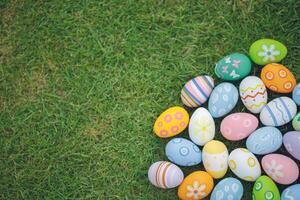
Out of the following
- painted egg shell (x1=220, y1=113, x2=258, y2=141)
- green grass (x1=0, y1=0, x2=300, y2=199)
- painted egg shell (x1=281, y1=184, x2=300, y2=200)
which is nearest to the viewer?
painted egg shell (x1=281, y1=184, x2=300, y2=200)

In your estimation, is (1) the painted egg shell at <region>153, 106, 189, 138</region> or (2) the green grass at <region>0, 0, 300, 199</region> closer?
(1) the painted egg shell at <region>153, 106, 189, 138</region>

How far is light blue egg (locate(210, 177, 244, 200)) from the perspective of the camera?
178 centimetres

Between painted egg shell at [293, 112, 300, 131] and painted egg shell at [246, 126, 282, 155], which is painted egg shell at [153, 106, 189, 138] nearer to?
painted egg shell at [246, 126, 282, 155]

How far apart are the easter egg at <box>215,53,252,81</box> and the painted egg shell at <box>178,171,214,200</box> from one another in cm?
42

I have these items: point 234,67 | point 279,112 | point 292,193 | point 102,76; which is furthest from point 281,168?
point 102,76

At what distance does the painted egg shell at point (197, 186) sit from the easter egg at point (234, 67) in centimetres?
42

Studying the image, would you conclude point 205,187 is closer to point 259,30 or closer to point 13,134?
point 259,30

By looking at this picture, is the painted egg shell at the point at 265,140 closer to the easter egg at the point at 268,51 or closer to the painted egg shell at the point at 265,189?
the painted egg shell at the point at 265,189

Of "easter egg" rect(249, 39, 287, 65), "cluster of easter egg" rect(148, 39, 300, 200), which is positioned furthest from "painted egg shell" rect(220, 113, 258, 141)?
"easter egg" rect(249, 39, 287, 65)

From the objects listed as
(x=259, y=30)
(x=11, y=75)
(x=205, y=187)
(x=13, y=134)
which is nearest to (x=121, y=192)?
(x=205, y=187)

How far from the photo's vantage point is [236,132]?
71.9 inches

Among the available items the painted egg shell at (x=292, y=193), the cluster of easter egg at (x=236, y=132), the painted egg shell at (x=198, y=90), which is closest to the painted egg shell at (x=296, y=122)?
the cluster of easter egg at (x=236, y=132)

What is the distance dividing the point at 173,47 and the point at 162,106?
277 millimetres

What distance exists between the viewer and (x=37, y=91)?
2.09 metres
